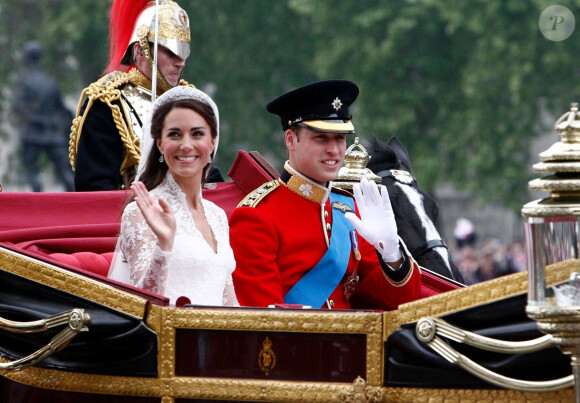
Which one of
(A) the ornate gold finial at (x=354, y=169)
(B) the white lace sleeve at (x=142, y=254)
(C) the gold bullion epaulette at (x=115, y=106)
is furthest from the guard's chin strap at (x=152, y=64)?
(B) the white lace sleeve at (x=142, y=254)

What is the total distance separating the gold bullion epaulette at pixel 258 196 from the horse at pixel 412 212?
1.59 metres

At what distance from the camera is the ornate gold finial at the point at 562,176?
112 inches

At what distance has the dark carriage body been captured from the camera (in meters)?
3.43

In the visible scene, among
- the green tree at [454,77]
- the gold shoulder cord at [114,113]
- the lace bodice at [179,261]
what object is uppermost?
the green tree at [454,77]

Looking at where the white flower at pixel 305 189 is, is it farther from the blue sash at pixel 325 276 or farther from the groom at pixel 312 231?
the blue sash at pixel 325 276

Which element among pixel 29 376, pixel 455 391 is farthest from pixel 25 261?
pixel 455 391

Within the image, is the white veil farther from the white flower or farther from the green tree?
the green tree

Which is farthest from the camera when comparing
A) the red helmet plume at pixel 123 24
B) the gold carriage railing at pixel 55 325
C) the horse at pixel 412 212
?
the horse at pixel 412 212

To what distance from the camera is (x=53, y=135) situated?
1246 cm

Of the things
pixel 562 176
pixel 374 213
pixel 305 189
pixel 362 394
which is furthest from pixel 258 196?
pixel 562 176

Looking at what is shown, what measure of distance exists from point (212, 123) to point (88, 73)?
18.1 meters

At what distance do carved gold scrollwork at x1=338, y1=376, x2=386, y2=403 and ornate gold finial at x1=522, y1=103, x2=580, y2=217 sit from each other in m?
0.85

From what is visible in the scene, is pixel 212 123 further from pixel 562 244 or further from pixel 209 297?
pixel 562 244

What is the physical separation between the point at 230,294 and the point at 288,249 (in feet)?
0.95
